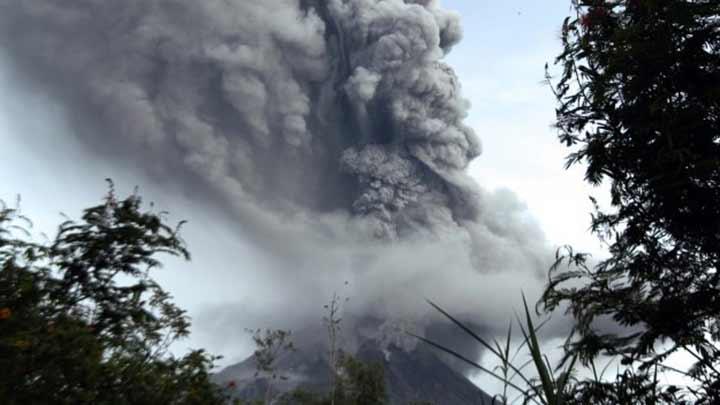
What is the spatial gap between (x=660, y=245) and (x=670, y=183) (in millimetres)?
1533

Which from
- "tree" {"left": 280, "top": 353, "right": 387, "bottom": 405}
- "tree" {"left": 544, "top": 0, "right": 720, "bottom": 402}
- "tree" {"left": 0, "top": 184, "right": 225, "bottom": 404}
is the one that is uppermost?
"tree" {"left": 280, "top": 353, "right": 387, "bottom": 405}

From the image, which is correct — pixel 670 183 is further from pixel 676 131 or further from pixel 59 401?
pixel 59 401

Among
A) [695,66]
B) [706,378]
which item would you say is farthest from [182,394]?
[695,66]

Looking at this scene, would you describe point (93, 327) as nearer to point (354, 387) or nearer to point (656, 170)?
point (656, 170)

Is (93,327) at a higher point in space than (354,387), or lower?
lower

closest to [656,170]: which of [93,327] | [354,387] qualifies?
[93,327]

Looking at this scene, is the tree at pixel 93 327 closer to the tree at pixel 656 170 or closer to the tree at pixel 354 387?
the tree at pixel 656 170

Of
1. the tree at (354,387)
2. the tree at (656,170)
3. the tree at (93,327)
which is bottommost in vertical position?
the tree at (93,327)

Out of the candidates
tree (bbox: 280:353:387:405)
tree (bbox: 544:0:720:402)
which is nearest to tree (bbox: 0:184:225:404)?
tree (bbox: 544:0:720:402)

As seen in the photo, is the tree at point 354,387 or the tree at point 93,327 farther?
the tree at point 354,387

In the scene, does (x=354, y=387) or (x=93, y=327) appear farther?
(x=354, y=387)

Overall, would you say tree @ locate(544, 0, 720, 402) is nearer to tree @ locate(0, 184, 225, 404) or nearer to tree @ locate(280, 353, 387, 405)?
tree @ locate(0, 184, 225, 404)

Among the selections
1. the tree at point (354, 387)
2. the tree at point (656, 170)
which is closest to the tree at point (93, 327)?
the tree at point (656, 170)

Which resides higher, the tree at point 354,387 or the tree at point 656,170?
the tree at point 354,387
